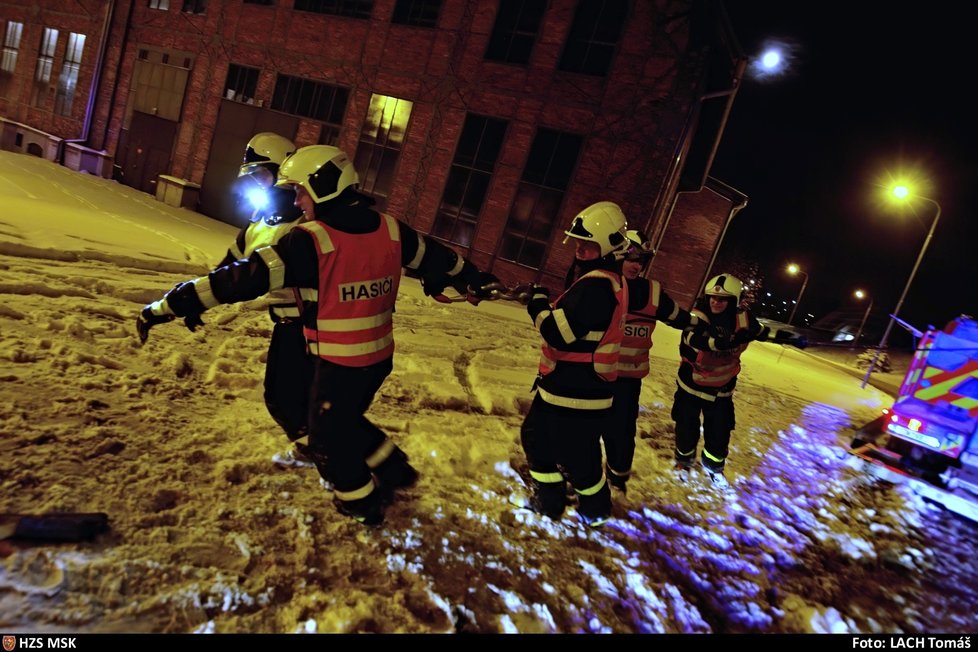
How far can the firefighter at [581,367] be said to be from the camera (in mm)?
2982

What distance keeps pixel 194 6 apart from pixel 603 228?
19.8 metres

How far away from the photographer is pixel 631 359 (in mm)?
4023

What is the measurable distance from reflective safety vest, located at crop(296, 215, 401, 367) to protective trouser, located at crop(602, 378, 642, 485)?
6.73 feet

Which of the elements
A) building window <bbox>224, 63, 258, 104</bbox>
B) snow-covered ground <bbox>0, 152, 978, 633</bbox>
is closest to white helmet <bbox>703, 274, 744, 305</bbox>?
snow-covered ground <bbox>0, 152, 978, 633</bbox>

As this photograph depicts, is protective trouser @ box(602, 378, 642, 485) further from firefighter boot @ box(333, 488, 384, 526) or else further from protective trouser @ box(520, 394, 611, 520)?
firefighter boot @ box(333, 488, 384, 526)

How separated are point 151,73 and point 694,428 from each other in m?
20.8

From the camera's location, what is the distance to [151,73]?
55.9ft

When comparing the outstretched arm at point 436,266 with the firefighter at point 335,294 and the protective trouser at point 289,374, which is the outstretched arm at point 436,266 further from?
the protective trouser at point 289,374

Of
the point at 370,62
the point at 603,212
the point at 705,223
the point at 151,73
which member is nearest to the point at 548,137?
the point at 370,62

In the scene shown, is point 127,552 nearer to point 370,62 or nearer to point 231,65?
point 370,62

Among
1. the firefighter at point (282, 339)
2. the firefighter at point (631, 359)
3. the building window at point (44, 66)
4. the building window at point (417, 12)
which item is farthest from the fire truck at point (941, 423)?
the building window at point (44, 66)

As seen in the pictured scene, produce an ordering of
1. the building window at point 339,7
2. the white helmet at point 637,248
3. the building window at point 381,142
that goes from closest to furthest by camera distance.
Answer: the white helmet at point 637,248 → the building window at point 381,142 → the building window at point 339,7

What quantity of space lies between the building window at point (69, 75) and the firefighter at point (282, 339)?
2227 centimetres

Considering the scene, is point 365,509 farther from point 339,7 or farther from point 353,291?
point 339,7
